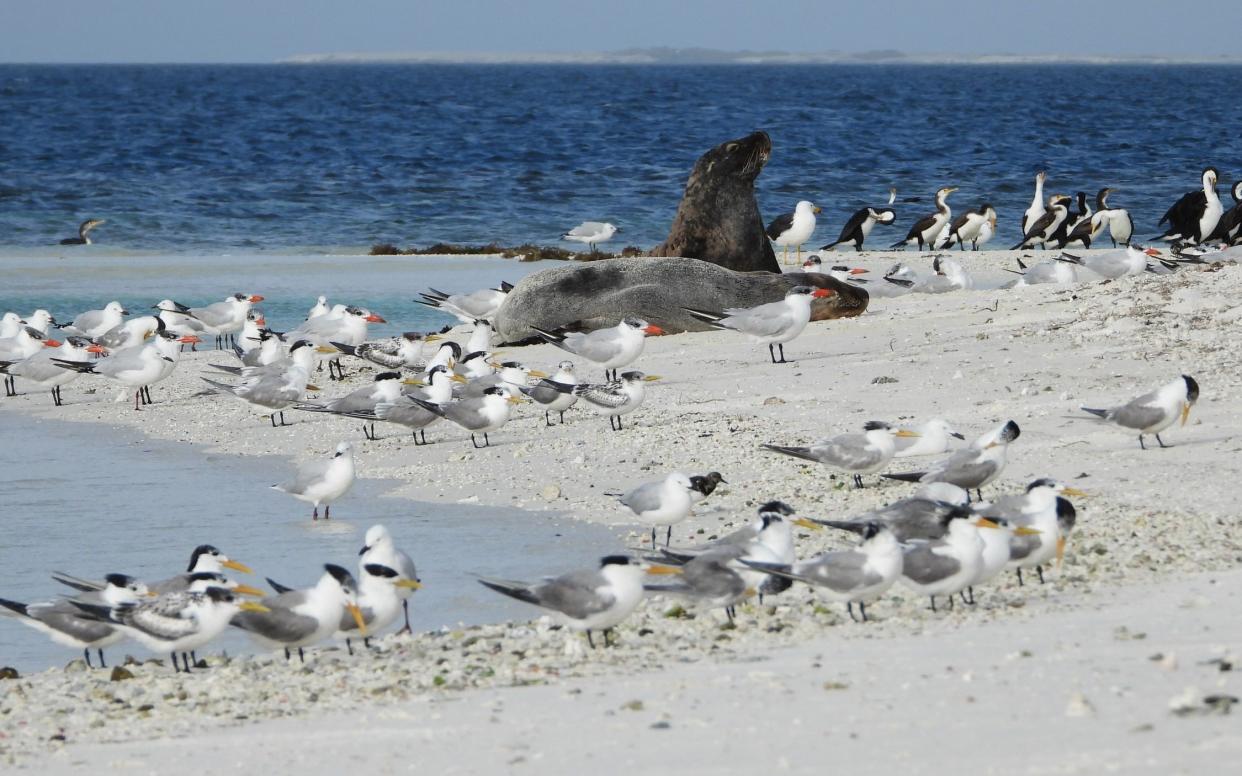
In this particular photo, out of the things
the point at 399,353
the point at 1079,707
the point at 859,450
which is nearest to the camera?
the point at 1079,707

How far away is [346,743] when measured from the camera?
5.90 metres

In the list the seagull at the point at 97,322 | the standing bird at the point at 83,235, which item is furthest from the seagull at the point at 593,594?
the standing bird at the point at 83,235

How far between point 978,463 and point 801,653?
8.75 feet

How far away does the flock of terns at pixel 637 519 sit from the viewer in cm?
721

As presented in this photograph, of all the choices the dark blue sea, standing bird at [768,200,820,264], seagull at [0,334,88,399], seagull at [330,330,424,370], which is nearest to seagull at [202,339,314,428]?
seagull at [330,330,424,370]

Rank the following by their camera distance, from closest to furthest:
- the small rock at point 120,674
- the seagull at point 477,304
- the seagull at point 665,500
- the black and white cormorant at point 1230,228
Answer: the small rock at point 120,674 → the seagull at point 665,500 → the seagull at point 477,304 → the black and white cormorant at point 1230,228

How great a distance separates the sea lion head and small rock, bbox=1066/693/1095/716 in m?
13.3

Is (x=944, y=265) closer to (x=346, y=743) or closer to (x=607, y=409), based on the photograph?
(x=607, y=409)

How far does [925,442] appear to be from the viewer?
32.9 feet

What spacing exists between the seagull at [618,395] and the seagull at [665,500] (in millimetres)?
2750

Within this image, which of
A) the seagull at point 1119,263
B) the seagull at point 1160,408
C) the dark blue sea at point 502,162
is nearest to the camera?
the seagull at point 1160,408

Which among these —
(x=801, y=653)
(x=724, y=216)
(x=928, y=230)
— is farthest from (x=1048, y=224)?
(x=801, y=653)

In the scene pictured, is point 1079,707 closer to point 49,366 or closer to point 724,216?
point 49,366

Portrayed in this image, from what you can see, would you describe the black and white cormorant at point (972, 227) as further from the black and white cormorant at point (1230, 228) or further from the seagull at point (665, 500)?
the seagull at point (665, 500)
